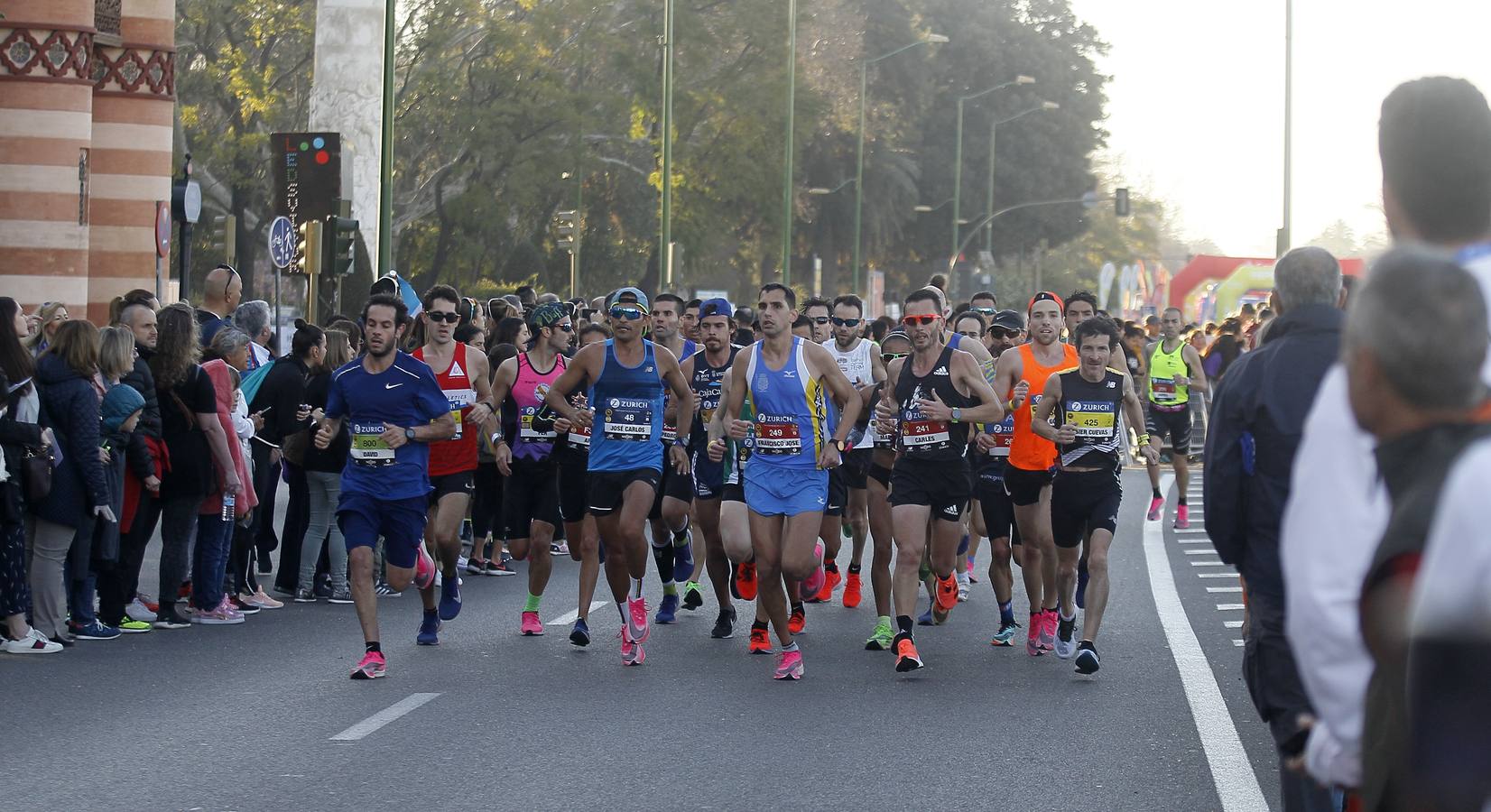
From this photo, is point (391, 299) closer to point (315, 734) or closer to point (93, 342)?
point (93, 342)

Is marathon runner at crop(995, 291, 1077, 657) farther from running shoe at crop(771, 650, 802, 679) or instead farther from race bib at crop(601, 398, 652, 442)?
race bib at crop(601, 398, 652, 442)

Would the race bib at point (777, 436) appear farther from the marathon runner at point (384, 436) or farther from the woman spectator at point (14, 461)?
the woman spectator at point (14, 461)

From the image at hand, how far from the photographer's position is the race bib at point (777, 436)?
10.8 meters

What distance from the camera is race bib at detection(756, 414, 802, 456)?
10844mm

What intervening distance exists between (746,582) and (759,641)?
1.15 metres

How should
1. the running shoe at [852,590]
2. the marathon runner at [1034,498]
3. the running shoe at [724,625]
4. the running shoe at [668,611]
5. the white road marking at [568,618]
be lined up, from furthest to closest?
1. the running shoe at [852,590]
2. the running shoe at [668,611]
3. the white road marking at [568,618]
4. the running shoe at [724,625]
5. the marathon runner at [1034,498]

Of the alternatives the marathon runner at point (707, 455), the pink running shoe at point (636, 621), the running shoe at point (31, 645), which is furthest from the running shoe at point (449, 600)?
the running shoe at point (31, 645)

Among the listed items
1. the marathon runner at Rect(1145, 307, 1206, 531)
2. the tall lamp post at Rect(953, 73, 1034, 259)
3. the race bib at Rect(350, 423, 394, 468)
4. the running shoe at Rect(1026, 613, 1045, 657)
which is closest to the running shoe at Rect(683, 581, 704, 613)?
the running shoe at Rect(1026, 613, 1045, 657)

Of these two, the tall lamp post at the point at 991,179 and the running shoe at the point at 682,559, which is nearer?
the running shoe at the point at 682,559

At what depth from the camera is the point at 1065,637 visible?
1137 cm

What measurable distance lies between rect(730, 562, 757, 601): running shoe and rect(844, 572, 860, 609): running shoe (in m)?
1.52

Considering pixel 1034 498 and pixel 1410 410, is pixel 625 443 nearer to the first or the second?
pixel 1034 498

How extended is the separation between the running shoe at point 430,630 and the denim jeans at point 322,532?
1.91 metres

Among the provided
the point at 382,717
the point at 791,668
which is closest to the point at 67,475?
the point at 382,717
